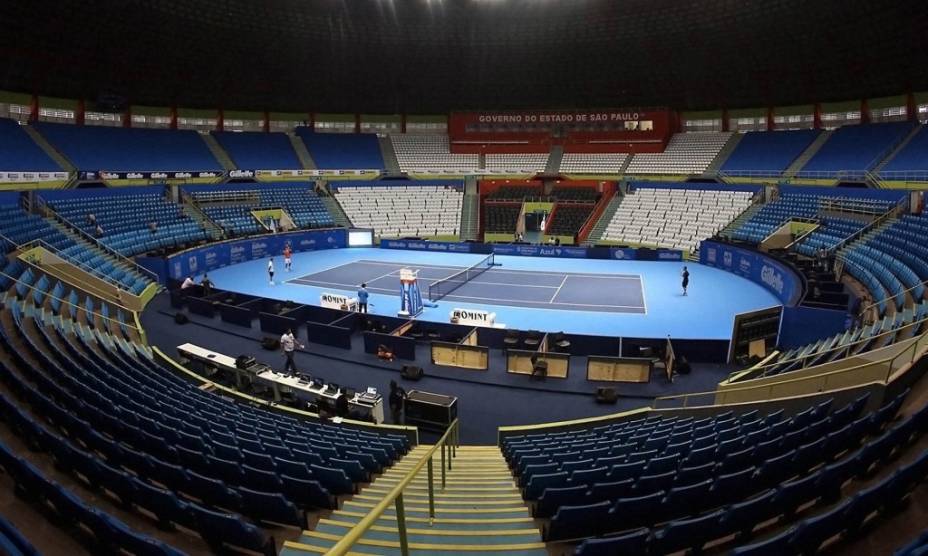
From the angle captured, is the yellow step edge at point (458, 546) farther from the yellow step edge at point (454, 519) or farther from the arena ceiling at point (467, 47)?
the arena ceiling at point (467, 47)

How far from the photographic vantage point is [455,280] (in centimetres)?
3198

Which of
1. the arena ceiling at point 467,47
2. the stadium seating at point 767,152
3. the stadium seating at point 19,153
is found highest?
the arena ceiling at point 467,47

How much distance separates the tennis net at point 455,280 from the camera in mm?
28456

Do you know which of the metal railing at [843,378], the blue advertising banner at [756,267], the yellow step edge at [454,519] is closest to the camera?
the yellow step edge at [454,519]

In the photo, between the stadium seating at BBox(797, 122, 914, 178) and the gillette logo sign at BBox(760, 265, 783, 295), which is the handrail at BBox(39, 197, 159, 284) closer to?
the gillette logo sign at BBox(760, 265, 783, 295)

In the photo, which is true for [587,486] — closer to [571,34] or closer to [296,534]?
[296,534]

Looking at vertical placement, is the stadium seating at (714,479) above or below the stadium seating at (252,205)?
below

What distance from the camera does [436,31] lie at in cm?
4188

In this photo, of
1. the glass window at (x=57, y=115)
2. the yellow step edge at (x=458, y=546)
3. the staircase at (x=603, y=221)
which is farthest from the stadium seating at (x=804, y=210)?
the glass window at (x=57, y=115)

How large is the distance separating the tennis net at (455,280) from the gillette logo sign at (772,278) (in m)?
17.5

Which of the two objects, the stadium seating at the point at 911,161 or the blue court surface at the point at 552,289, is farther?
the stadium seating at the point at 911,161

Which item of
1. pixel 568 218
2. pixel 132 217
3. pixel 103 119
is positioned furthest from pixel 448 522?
pixel 103 119

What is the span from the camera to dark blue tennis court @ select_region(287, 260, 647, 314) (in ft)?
86.8

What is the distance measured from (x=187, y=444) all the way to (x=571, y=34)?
140ft
